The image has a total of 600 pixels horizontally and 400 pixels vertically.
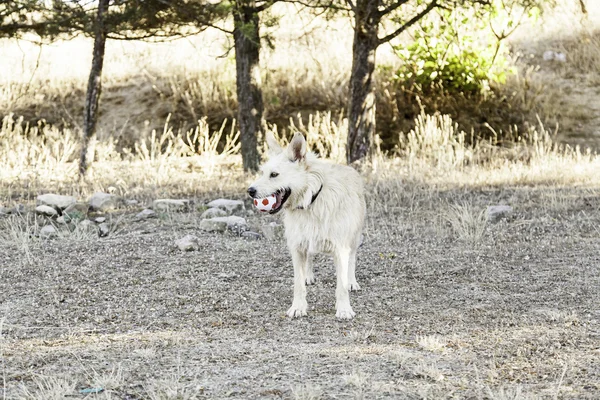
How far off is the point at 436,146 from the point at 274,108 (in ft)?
15.1

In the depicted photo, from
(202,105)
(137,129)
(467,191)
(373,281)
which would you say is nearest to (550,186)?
(467,191)

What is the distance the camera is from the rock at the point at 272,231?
837 centimetres

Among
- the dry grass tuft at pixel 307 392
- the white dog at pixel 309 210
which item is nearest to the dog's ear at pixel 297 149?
the white dog at pixel 309 210

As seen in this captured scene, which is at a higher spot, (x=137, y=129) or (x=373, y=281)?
(x=137, y=129)

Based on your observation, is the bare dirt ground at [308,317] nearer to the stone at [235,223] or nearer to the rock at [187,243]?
the rock at [187,243]

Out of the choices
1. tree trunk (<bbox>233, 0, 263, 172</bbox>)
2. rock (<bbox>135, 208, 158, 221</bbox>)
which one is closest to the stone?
rock (<bbox>135, 208, 158, 221</bbox>)

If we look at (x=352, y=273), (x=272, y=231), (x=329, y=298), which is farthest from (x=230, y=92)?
(x=329, y=298)

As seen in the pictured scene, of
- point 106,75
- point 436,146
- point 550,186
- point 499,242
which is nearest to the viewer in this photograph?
point 499,242

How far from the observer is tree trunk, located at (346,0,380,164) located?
36.9 ft

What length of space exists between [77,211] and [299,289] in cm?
481

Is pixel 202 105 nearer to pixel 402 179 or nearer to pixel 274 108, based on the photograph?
pixel 274 108

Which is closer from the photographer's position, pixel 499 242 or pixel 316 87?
pixel 499 242

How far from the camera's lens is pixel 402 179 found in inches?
428

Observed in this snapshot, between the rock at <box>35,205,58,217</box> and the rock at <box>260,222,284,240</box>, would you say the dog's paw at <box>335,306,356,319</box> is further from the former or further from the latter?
the rock at <box>35,205,58,217</box>
